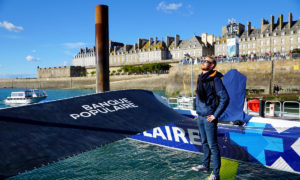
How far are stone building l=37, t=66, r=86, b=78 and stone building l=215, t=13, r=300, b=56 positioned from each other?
46027mm

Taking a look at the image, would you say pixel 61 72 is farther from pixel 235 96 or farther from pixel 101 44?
pixel 235 96

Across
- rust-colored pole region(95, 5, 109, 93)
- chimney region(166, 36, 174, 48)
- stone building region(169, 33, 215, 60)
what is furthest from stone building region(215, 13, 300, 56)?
rust-colored pole region(95, 5, 109, 93)

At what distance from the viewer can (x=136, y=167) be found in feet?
23.0

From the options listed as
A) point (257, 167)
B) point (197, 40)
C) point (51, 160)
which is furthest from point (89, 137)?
point (197, 40)

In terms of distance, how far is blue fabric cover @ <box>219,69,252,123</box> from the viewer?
6988 millimetres

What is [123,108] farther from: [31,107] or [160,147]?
[160,147]

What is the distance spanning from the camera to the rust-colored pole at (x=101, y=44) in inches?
284

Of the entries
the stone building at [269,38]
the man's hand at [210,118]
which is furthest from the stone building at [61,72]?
the man's hand at [210,118]

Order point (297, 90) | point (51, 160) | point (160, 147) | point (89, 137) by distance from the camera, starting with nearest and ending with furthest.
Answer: point (51, 160)
point (89, 137)
point (160, 147)
point (297, 90)

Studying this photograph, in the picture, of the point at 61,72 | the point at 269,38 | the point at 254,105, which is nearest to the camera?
the point at 254,105

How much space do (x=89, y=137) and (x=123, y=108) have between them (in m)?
1.19

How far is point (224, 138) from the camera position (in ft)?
23.3

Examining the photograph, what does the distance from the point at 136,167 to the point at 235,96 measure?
3424 mm

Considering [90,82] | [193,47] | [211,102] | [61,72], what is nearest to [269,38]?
[193,47]
